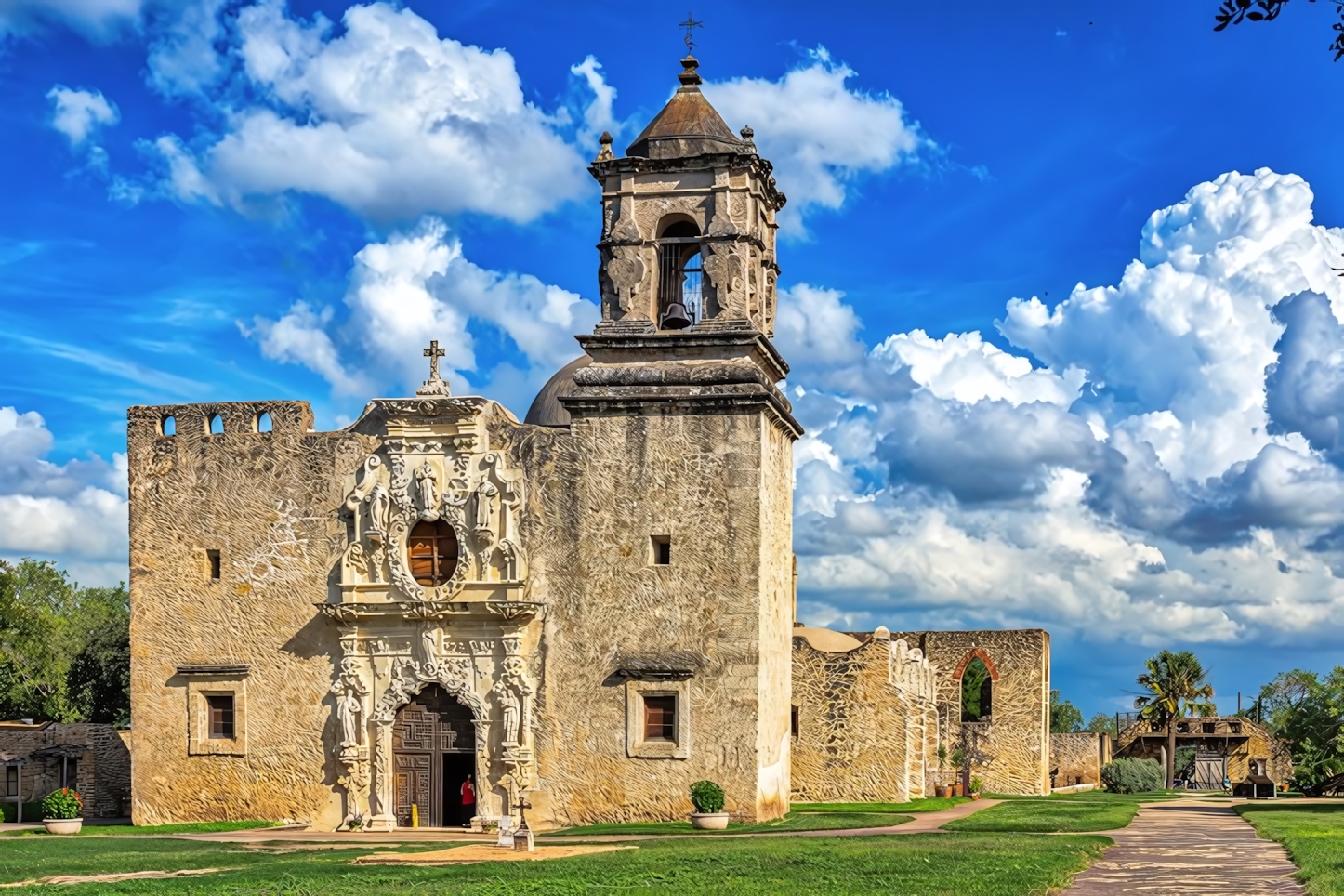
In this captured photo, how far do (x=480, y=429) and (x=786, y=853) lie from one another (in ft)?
35.9

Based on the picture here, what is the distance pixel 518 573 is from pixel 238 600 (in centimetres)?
548

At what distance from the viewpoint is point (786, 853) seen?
785 inches

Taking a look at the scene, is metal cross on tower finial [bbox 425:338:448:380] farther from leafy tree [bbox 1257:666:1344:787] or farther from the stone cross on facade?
leafy tree [bbox 1257:666:1344:787]

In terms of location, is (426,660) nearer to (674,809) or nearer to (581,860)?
(674,809)

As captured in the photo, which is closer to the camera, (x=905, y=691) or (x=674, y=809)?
(x=674, y=809)

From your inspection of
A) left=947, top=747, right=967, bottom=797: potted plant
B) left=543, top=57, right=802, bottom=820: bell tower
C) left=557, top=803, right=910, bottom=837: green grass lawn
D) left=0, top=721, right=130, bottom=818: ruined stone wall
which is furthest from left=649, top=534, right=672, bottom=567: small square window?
left=0, top=721, right=130, bottom=818: ruined stone wall

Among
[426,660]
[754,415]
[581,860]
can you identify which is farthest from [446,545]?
[581,860]

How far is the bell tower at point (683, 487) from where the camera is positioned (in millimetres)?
26828

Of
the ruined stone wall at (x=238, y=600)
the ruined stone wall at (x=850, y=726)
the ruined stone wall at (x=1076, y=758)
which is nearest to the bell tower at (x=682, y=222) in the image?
the ruined stone wall at (x=238, y=600)

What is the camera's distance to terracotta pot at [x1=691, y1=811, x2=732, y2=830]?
25.5 m

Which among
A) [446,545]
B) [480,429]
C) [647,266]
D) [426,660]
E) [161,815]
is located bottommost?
[161,815]

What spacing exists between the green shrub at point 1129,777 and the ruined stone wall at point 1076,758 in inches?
99.7

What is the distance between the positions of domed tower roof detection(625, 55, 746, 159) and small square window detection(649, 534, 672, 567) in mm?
6783

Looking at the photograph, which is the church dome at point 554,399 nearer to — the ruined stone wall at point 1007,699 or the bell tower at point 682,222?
the bell tower at point 682,222
